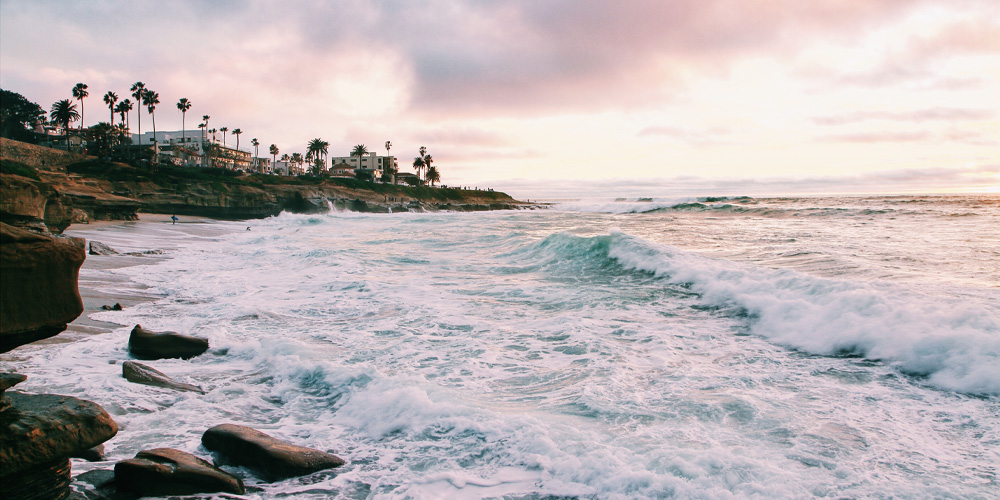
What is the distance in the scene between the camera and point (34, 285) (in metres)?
3.03

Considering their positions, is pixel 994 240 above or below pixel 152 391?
above

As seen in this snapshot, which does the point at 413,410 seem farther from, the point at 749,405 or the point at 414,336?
Result: the point at 749,405

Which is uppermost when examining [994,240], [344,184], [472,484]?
[344,184]

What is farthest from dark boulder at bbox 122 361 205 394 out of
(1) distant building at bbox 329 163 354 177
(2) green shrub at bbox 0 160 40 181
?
(1) distant building at bbox 329 163 354 177

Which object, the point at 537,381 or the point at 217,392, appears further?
the point at 537,381

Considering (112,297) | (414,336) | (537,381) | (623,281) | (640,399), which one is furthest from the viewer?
(623,281)

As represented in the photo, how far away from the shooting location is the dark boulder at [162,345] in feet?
21.1

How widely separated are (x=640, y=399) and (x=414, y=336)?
3854 millimetres

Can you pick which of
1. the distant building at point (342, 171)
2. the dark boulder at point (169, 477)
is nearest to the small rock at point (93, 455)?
the dark boulder at point (169, 477)

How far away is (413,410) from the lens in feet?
16.5

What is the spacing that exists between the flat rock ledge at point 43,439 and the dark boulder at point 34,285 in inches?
17.8

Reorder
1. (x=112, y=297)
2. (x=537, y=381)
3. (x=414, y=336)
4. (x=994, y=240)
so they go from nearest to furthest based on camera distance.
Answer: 1. (x=537, y=381)
2. (x=414, y=336)
3. (x=112, y=297)
4. (x=994, y=240)

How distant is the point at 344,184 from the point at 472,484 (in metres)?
79.9

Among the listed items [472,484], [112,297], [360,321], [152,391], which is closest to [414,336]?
[360,321]
